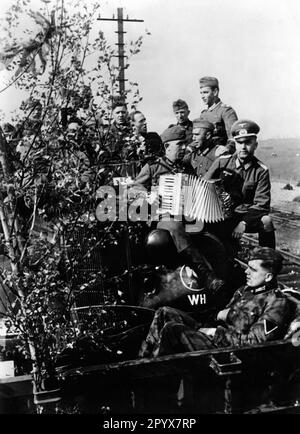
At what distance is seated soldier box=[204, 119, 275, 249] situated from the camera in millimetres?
5172

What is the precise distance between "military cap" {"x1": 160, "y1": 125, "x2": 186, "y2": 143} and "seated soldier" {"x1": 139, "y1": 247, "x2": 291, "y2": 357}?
1133 mm

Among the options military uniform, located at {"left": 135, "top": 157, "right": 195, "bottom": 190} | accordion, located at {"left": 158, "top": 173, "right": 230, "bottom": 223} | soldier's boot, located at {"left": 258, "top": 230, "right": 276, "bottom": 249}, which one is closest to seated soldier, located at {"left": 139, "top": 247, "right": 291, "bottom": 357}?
soldier's boot, located at {"left": 258, "top": 230, "right": 276, "bottom": 249}

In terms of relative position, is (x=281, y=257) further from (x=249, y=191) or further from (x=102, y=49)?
(x=102, y=49)

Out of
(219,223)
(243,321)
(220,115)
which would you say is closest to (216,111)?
(220,115)

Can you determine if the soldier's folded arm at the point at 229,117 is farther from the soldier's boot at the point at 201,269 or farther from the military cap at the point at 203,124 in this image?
the soldier's boot at the point at 201,269

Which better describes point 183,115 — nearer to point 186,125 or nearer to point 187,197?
point 186,125

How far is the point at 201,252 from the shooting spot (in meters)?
5.09

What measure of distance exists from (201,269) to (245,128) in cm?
126

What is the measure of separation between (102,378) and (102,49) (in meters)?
2.40

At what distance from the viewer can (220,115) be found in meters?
5.27

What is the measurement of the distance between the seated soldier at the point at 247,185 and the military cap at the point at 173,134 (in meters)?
0.38

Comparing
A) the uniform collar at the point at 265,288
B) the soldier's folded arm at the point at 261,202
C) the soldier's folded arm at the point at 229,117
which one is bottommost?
the uniform collar at the point at 265,288

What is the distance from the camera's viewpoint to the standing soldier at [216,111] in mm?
5203

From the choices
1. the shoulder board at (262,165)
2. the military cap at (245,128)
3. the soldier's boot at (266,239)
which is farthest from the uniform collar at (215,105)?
the soldier's boot at (266,239)
